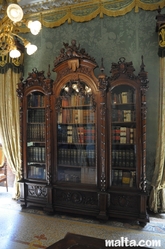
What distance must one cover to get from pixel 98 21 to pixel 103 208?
3.25 metres

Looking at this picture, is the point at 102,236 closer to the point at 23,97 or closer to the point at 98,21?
the point at 23,97

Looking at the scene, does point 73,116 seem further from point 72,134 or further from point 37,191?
point 37,191

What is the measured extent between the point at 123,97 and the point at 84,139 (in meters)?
0.92

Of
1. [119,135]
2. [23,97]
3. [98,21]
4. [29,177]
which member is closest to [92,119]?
[119,135]

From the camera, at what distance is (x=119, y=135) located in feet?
9.48

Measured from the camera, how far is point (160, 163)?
2.96m

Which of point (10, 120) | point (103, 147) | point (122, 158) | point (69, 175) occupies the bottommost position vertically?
point (69, 175)

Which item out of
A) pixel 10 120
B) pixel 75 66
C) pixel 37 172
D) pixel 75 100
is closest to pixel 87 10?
pixel 75 66

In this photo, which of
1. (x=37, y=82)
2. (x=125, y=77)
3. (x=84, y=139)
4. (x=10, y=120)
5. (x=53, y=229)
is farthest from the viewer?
(x=10, y=120)

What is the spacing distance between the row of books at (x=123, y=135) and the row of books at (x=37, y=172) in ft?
4.48

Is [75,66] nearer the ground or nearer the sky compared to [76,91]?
nearer the sky

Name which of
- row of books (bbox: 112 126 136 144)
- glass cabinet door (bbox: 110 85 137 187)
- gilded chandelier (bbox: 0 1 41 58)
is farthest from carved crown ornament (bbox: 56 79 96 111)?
gilded chandelier (bbox: 0 1 41 58)

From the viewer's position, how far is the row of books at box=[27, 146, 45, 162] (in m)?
3.22

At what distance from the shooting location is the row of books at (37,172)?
3219 millimetres
